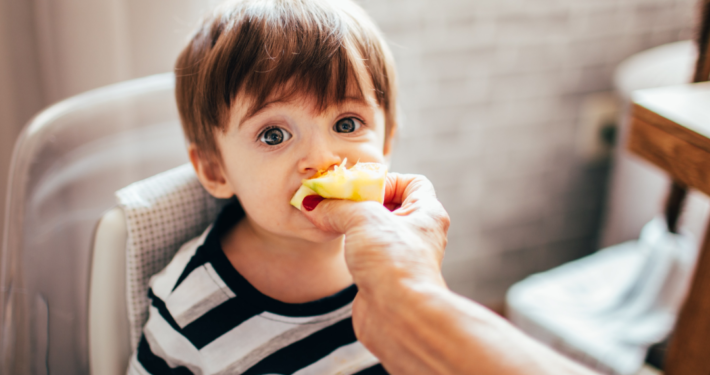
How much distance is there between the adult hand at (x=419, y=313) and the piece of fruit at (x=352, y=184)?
0.07 feet

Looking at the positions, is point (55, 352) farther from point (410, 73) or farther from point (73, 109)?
point (410, 73)

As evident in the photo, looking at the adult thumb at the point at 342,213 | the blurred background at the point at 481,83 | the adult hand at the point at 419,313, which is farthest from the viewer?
the blurred background at the point at 481,83

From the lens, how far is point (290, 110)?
68 centimetres

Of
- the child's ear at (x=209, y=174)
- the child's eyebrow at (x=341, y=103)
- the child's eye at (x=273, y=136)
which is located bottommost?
the child's ear at (x=209, y=174)

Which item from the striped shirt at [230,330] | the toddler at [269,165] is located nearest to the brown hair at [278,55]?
the toddler at [269,165]

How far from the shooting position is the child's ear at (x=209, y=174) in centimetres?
82

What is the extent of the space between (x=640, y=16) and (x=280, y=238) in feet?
5.20

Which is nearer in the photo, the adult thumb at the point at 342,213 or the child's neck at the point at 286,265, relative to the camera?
Result: the adult thumb at the point at 342,213

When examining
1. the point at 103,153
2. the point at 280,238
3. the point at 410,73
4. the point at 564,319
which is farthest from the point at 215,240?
the point at 564,319

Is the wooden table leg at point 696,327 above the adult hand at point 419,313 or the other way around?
the other way around

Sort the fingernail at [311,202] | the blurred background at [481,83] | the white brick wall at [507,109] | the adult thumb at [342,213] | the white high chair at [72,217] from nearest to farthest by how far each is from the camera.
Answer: the adult thumb at [342,213]
the fingernail at [311,202]
the white high chair at [72,217]
the blurred background at [481,83]
the white brick wall at [507,109]

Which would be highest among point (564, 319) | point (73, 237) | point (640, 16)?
point (640, 16)

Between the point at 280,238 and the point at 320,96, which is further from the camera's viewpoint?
the point at 280,238

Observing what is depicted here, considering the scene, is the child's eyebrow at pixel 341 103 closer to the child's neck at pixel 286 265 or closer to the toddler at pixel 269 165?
the toddler at pixel 269 165
